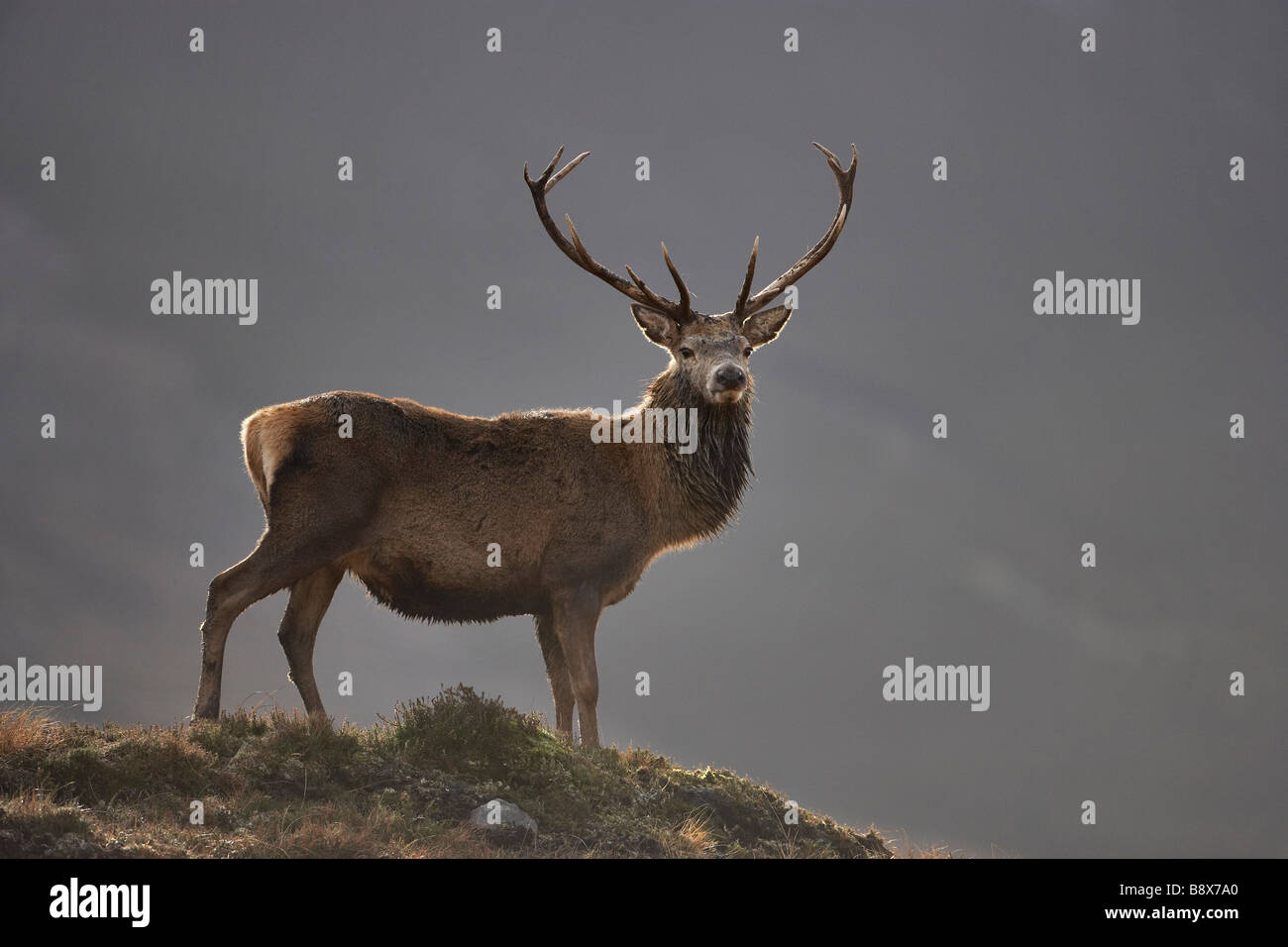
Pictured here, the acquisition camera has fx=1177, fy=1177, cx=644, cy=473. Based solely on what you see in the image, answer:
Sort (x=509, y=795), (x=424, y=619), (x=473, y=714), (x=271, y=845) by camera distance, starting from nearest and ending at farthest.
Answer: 1. (x=271, y=845)
2. (x=509, y=795)
3. (x=473, y=714)
4. (x=424, y=619)

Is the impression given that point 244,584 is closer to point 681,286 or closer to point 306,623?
point 306,623

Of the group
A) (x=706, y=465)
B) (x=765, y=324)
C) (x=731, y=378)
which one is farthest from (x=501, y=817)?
(x=765, y=324)

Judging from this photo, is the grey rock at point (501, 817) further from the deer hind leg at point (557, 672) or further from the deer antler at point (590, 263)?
the deer antler at point (590, 263)

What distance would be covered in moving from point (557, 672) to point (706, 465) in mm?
2588

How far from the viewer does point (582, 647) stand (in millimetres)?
11055

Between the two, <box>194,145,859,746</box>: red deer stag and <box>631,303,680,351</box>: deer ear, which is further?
<box>631,303,680,351</box>: deer ear

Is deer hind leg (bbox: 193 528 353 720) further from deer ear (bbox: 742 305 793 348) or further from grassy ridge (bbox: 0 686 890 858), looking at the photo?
deer ear (bbox: 742 305 793 348)

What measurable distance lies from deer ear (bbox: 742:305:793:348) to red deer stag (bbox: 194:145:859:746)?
369mm

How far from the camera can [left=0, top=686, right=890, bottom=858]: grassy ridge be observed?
8125 mm

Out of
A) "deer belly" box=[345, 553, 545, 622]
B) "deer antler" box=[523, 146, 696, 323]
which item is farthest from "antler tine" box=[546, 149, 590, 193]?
"deer belly" box=[345, 553, 545, 622]
